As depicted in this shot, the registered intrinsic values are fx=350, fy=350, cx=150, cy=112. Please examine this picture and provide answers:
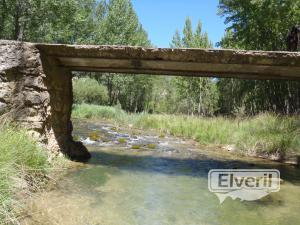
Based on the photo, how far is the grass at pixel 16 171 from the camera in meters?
2.78

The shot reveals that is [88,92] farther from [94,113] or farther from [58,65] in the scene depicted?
[58,65]

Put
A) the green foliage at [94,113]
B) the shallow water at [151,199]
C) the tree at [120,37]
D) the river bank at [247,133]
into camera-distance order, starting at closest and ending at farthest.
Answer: the shallow water at [151,199]
the river bank at [247,133]
the green foliage at [94,113]
the tree at [120,37]

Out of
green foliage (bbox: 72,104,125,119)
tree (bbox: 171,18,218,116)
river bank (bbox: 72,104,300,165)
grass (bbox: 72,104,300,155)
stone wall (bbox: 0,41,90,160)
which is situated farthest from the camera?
tree (bbox: 171,18,218,116)

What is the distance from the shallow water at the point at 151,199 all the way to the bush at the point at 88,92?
18.2 meters

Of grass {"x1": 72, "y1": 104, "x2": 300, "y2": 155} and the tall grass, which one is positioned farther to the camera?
grass {"x1": 72, "y1": 104, "x2": 300, "y2": 155}

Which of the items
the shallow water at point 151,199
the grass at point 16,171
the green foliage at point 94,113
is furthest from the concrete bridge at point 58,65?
the green foliage at point 94,113

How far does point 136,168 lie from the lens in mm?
5996

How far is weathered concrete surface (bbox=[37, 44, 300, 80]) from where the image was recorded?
5.11 metres

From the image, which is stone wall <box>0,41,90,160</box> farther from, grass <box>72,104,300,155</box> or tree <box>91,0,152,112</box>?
tree <box>91,0,152,112</box>

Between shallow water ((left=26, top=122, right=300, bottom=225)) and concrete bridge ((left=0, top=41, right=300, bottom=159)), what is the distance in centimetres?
107

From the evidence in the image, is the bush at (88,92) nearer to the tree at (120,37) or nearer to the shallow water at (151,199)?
the tree at (120,37)

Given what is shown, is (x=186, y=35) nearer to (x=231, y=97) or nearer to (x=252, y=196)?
(x=231, y=97)

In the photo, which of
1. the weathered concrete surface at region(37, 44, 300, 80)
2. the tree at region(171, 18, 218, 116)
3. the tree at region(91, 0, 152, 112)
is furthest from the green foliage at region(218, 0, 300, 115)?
the tree at region(91, 0, 152, 112)

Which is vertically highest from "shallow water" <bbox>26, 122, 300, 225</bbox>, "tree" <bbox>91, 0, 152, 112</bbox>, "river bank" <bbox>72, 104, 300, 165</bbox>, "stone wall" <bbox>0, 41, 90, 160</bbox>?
"tree" <bbox>91, 0, 152, 112</bbox>
